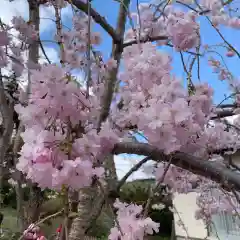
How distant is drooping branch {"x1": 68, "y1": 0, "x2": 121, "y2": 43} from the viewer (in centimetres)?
174

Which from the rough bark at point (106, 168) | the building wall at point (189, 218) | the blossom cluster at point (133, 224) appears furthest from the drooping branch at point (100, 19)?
the building wall at point (189, 218)

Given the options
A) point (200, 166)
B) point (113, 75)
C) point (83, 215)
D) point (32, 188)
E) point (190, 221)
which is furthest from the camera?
point (190, 221)

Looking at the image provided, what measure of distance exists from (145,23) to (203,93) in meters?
1.05

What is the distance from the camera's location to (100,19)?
5.83 feet

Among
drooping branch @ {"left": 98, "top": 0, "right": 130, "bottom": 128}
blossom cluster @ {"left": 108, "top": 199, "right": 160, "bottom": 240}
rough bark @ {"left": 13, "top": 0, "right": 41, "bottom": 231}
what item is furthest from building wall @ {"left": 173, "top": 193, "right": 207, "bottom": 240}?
blossom cluster @ {"left": 108, "top": 199, "right": 160, "bottom": 240}

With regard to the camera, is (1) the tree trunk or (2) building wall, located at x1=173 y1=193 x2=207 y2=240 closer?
(1) the tree trunk

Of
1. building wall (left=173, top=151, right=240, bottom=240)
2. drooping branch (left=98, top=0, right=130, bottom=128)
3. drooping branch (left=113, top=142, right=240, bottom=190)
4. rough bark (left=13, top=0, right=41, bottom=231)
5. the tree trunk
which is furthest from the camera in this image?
building wall (left=173, top=151, right=240, bottom=240)

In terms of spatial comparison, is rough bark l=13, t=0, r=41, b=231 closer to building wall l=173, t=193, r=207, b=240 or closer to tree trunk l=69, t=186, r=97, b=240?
tree trunk l=69, t=186, r=97, b=240

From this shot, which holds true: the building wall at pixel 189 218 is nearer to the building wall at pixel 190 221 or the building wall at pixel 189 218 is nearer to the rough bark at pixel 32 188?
the building wall at pixel 190 221

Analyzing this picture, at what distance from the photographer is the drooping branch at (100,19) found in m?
1.74

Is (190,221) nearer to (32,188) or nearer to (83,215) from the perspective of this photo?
(32,188)

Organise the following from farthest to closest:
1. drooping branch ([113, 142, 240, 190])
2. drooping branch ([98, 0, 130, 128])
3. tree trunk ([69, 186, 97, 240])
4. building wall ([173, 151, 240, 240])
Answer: building wall ([173, 151, 240, 240]) → drooping branch ([98, 0, 130, 128]) → tree trunk ([69, 186, 97, 240]) → drooping branch ([113, 142, 240, 190])

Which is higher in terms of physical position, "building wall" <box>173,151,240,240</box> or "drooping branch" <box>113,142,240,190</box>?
"drooping branch" <box>113,142,240,190</box>

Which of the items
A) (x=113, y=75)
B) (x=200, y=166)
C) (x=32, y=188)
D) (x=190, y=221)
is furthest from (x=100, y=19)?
(x=190, y=221)
